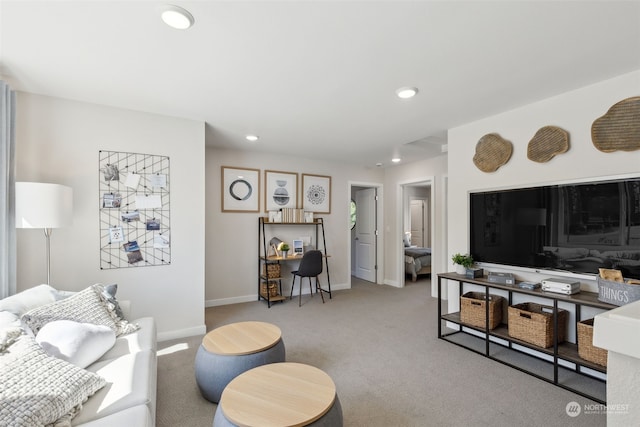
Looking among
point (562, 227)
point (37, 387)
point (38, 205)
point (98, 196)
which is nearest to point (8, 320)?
point (37, 387)

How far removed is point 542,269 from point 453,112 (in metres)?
1.67

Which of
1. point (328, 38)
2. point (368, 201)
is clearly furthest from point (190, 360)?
point (368, 201)

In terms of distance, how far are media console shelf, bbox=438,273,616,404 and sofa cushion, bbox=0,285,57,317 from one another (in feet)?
11.0

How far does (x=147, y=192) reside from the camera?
10.0ft

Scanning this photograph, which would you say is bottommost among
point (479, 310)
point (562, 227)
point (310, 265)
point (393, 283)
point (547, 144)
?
point (393, 283)

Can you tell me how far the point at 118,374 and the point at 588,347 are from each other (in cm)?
308

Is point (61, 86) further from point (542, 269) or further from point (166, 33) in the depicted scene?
point (542, 269)

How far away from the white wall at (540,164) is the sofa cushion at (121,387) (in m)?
3.12

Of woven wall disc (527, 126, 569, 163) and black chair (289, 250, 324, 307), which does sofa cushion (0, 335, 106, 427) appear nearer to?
black chair (289, 250, 324, 307)

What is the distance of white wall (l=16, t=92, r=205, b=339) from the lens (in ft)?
8.57

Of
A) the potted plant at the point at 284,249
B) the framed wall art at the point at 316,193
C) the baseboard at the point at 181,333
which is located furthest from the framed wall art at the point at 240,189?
the baseboard at the point at 181,333

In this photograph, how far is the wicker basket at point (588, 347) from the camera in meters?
2.09

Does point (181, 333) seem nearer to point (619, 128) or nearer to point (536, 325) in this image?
point (536, 325)

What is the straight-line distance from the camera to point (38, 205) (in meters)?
2.18
